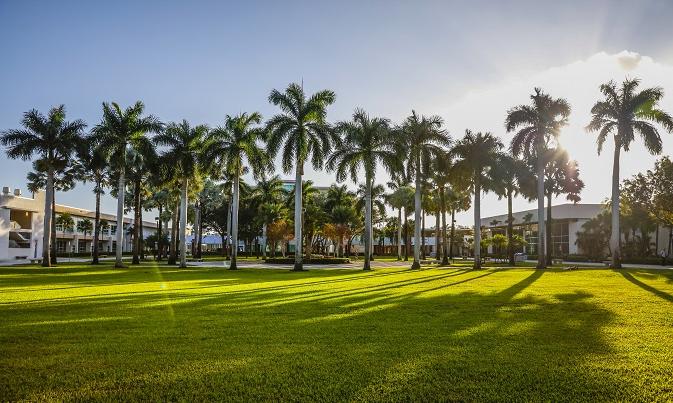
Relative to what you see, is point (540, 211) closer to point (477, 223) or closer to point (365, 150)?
point (477, 223)

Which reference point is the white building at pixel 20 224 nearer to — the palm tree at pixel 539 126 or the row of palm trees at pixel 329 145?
the row of palm trees at pixel 329 145

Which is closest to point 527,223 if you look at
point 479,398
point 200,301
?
point 200,301

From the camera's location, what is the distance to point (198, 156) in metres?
40.5

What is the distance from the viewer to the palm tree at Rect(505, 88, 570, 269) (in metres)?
35.4

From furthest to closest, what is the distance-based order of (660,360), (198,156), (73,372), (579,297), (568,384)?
(198,156) < (579,297) < (660,360) < (73,372) < (568,384)

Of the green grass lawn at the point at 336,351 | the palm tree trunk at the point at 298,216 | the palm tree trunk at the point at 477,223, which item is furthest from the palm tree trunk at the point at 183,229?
the green grass lawn at the point at 336,351

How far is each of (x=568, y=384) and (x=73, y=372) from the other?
649 cm

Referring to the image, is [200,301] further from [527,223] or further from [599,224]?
[527,223]

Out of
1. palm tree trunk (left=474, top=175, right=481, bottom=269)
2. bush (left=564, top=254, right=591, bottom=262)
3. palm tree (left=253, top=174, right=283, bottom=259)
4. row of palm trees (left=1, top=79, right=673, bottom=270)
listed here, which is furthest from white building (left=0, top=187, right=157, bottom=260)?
bush (left=564, top=254, right=591, bottom=262)

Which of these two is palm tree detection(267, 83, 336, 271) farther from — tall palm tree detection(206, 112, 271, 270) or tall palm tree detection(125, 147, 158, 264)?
tall palm tree detection(125, 147, 158, 264)

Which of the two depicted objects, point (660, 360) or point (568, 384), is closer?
point (568, 384)

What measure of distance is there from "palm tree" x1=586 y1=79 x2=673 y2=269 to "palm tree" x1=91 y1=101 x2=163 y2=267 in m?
37.3

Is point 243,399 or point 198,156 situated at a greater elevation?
point 198,156

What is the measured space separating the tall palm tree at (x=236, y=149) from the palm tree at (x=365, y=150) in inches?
243
